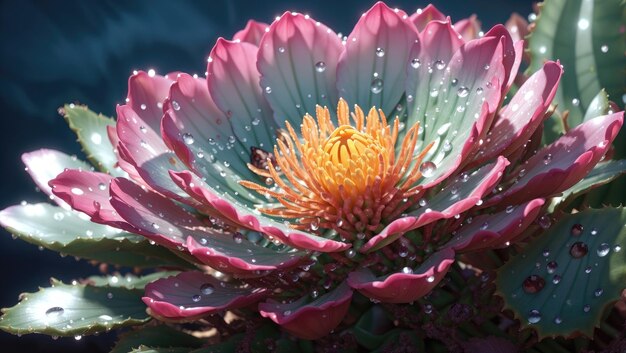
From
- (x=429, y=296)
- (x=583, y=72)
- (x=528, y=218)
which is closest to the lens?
(x=528, y=218)

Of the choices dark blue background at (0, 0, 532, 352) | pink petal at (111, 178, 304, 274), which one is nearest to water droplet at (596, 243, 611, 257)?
pink petal at (111, 178, 304, 274)

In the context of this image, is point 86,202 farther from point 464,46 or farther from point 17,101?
point 17,101

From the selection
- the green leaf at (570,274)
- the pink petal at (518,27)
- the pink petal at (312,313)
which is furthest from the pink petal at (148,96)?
the pink petal at (518,27)

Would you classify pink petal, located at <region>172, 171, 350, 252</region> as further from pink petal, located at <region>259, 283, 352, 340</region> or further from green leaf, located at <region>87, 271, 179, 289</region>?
green leaf, located at <region>87, 271, 179, 289</region>

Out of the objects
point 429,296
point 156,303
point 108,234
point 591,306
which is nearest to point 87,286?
point 108,234

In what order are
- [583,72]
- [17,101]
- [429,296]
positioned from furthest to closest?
1. [17,101]
2. [583,72]
3. [429,296]

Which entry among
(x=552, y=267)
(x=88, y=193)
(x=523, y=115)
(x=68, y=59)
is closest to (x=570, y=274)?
(x=552, y=267)
